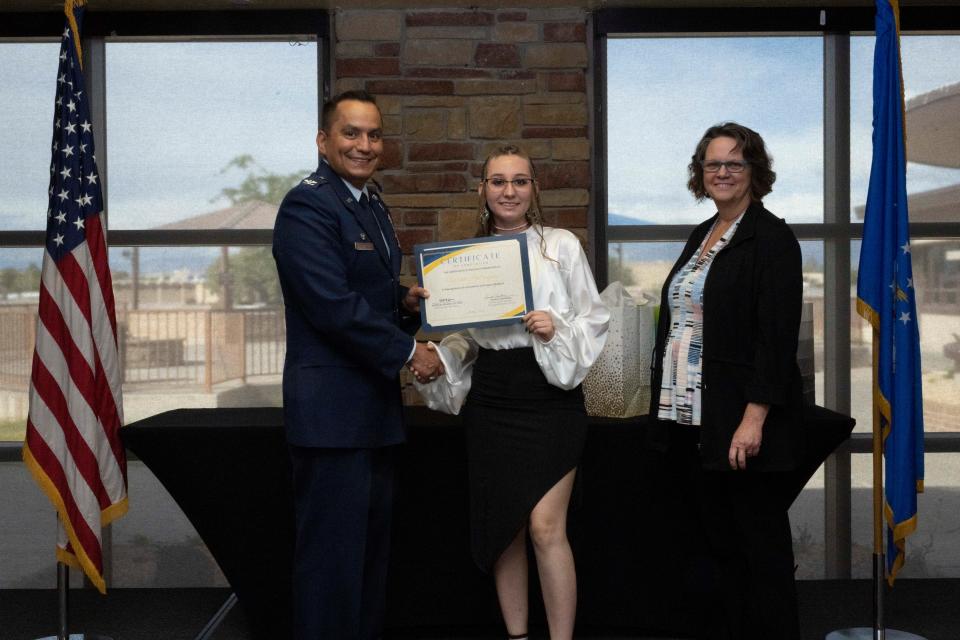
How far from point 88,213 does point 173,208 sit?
106 cm

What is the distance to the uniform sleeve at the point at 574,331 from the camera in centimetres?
250

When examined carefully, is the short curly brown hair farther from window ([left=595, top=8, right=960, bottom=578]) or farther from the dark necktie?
window ([left=595, top=8, right=960, bottom=578])

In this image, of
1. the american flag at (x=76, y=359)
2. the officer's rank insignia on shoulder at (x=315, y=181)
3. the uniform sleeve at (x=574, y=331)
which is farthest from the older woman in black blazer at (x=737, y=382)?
the american flag at (x=76, y=359)

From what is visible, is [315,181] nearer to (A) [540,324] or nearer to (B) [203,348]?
(A) [540,324]

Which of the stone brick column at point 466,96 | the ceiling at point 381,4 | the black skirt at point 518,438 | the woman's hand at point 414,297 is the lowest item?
the black skirt at point 518,438

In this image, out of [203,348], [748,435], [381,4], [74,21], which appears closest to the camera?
[748,435]

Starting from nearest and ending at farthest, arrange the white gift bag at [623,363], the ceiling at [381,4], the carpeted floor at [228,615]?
the white gift bag at [623,363] < the carpeted floor at [228,615] < the ceiling at [381,4]

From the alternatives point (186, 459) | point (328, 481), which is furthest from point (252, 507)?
point (328, 481)

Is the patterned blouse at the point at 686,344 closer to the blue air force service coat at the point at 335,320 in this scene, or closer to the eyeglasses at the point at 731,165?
the eyeglasses at the point at 731,165

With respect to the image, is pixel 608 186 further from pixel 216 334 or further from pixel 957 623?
pixel 957 623

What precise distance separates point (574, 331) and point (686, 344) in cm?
32

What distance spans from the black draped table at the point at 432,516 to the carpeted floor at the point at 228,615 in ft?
0.63

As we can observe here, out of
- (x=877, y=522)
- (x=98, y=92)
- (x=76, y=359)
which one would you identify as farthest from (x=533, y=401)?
(x=98, y=92)

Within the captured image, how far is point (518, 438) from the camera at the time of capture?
2.57 m
